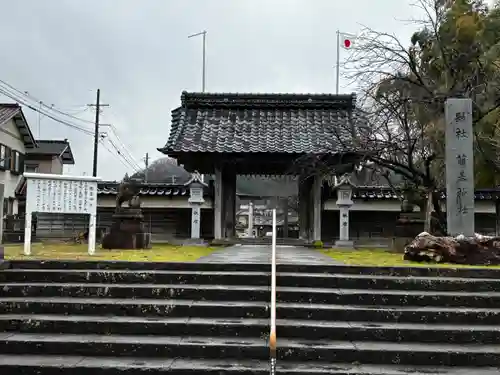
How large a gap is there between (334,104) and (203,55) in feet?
28.6

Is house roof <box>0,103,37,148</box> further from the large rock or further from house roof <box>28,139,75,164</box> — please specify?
the large rock

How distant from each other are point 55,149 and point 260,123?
2453 cm

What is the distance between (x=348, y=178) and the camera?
14.3 meters

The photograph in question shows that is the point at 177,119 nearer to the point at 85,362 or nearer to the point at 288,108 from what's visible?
the point at 288,108

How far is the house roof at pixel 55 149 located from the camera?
32.9m

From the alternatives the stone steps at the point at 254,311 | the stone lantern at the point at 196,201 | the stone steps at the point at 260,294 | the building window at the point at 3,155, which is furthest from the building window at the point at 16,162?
the stone steps at the point at 254,311

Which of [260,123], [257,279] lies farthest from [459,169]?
[260,123]

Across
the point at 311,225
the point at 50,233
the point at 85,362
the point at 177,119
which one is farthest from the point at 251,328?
the point at 50,233

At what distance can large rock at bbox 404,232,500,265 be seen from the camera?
25.7 ft

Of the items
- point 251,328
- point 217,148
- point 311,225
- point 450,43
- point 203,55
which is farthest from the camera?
point 203,55

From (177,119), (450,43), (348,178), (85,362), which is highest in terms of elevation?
(450,43)

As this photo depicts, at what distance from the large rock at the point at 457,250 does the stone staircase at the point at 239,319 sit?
1.17 m

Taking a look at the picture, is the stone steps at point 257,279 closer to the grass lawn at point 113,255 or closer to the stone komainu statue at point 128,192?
the grass lawn at point 113,255

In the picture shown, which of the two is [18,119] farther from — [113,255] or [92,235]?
[113,255]
